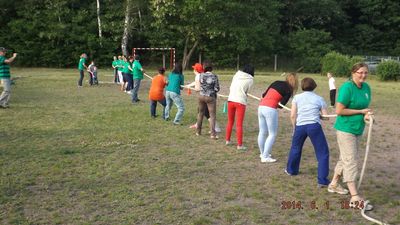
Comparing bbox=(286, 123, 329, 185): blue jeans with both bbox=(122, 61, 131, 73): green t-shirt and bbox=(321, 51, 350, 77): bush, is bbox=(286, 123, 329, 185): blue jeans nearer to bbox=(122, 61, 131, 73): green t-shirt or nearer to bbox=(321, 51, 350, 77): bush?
bbox=(122, 61, 131, 73): green t-shirt

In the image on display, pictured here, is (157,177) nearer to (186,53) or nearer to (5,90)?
(5,90)

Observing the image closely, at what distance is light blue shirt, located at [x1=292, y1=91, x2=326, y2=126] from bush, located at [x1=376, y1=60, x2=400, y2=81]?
2583 cm

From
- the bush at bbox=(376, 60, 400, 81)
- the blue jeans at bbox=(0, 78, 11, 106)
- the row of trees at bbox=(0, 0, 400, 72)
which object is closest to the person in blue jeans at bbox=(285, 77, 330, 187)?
the blue jeans at bbox=(0, 78, 11, 106)

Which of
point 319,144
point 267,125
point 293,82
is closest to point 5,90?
point 267,125

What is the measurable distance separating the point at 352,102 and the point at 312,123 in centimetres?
95

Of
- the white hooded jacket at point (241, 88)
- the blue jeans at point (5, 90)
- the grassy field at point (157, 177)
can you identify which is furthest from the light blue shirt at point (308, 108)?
the blue jeans at point (5, 90)

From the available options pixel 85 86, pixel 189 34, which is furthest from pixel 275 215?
pixel 189 34

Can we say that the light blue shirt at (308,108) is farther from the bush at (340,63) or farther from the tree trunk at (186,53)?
the tree trunk at (186,53)

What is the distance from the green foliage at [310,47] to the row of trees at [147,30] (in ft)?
0.32

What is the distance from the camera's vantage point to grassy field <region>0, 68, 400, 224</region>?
17.2 feet

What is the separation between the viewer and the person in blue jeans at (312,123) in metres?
6.41

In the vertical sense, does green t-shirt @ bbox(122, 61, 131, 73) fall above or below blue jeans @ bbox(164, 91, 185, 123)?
above

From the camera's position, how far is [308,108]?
21.3ft

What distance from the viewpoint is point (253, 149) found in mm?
8922
